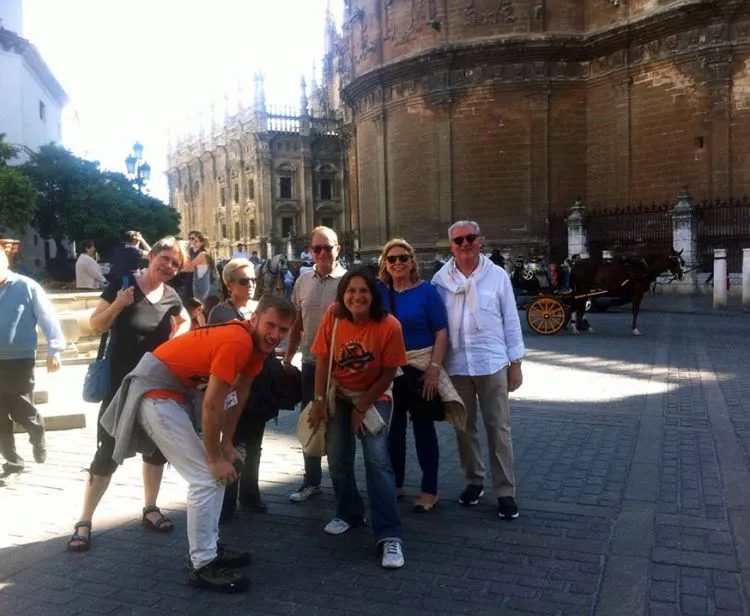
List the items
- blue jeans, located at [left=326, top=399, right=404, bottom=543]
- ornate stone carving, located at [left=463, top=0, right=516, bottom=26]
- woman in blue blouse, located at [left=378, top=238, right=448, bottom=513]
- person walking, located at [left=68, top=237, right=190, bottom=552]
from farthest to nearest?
ornate stone carving, located at [left=463, top=0, right=516, bottom=26], woman in blue blouse, located at [left=378, top=238, right=448, bottom=513], person walking, located at [left=68, top=237, right=190, bottom=552], blue jeans, located at [left=326, top=399, right=404, bottom=543]

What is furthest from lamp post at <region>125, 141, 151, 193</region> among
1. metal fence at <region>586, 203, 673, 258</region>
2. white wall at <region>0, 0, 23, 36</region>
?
white wall at <region>0, 0, 23, 36</region>

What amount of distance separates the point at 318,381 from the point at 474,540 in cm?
137

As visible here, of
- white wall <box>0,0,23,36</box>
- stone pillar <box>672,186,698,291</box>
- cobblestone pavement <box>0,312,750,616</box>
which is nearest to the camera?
cobblestone pavement <box>0,312,750,616</box>

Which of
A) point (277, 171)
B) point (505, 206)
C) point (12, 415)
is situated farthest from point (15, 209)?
point (277, 171)

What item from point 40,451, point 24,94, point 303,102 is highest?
point 303,102

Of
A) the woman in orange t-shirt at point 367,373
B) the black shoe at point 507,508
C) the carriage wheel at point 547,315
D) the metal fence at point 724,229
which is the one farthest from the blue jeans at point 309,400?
the metal fence at point 724,229

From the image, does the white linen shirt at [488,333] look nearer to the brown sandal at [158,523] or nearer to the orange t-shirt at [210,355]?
the orange t-shirt at [210,355]

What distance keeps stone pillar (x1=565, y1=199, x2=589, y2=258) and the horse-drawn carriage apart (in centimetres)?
1173

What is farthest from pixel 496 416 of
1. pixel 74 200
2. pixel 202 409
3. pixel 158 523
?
pixel 74 200

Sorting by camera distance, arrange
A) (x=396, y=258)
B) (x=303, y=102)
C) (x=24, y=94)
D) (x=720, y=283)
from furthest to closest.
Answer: (x=303, y=102) → (x=24, y=94) → (x=720, y=283) → (x=396, y=258)

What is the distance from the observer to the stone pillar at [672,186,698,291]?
24.1 m

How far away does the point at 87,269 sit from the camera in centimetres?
1303

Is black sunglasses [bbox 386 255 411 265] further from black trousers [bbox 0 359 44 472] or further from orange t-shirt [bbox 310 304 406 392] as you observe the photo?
black trousers [bbox 0 359 44 472]

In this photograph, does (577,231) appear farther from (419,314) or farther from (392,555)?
(392,555)
